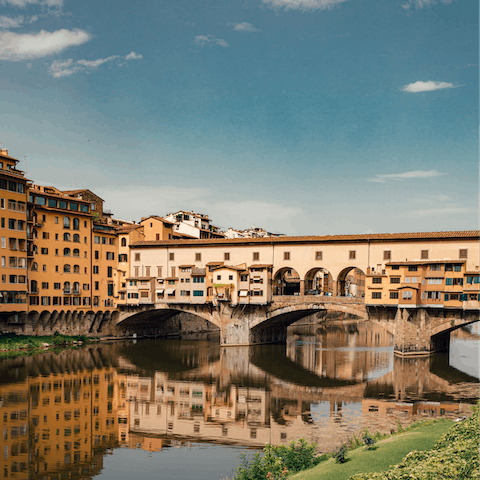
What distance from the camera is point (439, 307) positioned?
1992 inches

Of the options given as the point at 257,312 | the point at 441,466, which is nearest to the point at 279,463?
the point at 441,466

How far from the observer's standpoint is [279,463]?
55.9ft

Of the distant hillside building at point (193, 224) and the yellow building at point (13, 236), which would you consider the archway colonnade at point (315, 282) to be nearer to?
the distant hillside building at point (193, 224)

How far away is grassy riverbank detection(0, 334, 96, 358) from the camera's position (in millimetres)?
52250

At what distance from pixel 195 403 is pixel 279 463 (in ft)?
59.7

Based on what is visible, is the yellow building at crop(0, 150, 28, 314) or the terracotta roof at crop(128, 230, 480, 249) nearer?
the terracotta roof at crop(128, 230, 480, 249)

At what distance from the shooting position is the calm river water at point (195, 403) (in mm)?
23625

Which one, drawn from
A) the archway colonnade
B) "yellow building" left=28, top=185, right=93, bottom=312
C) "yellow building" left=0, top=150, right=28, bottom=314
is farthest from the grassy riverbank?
the archway colonnade

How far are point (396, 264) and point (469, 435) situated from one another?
38623 mm

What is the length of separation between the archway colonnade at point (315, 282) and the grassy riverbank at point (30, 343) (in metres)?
24.0

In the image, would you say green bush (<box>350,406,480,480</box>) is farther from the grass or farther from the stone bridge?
the stone bridge

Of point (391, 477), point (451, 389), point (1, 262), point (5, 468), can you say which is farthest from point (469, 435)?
point (1, 262)

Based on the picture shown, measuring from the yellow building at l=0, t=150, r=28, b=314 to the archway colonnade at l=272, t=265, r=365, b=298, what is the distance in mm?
27806

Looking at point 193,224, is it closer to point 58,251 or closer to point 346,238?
point 58,251
